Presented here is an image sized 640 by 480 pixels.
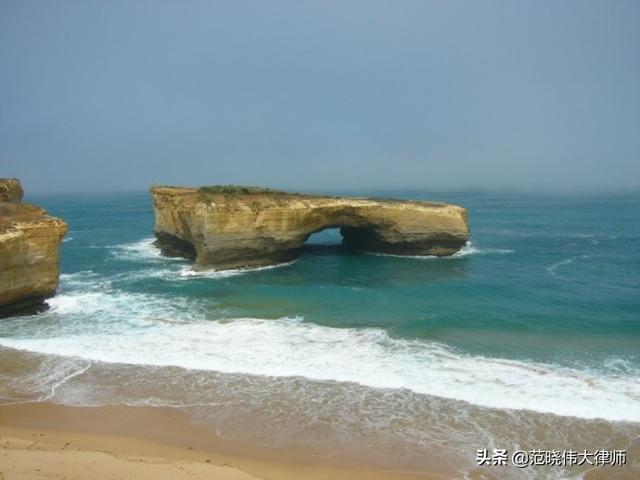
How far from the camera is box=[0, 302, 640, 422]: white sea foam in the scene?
12.5 m

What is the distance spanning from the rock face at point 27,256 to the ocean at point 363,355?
1045mm

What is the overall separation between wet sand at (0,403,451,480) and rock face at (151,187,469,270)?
16006mm

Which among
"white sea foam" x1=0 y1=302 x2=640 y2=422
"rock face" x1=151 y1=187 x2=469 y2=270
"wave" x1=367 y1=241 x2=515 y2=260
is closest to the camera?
"white sea foam" x1=0 y1=302 x2=640 y2=422

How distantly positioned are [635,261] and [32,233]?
107 feet

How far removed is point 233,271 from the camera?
28.1m

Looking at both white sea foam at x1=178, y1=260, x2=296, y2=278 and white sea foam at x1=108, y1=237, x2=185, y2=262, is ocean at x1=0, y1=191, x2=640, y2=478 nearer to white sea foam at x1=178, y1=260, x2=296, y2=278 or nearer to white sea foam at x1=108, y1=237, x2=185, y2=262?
white sea foam at x1=178, y1=260, x2=296, y2=278

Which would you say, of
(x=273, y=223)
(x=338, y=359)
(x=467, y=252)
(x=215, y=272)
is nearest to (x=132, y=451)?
(x=338, y=359)

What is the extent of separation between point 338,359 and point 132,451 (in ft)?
21.7

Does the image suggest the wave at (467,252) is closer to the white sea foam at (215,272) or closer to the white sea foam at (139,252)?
the white sea foam at (215,272)

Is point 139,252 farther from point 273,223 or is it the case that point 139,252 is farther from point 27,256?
point 27,256

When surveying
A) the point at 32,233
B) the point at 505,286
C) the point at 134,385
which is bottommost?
the point at 134,385

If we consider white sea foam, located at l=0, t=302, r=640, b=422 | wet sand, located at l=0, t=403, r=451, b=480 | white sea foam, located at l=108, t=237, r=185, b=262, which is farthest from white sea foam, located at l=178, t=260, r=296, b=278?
wet sand, located at l=0, t=403, r=451, b=480

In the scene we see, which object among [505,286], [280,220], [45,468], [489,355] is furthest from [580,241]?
[45,468]

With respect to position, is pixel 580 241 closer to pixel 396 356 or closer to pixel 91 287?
pixel 396 356
